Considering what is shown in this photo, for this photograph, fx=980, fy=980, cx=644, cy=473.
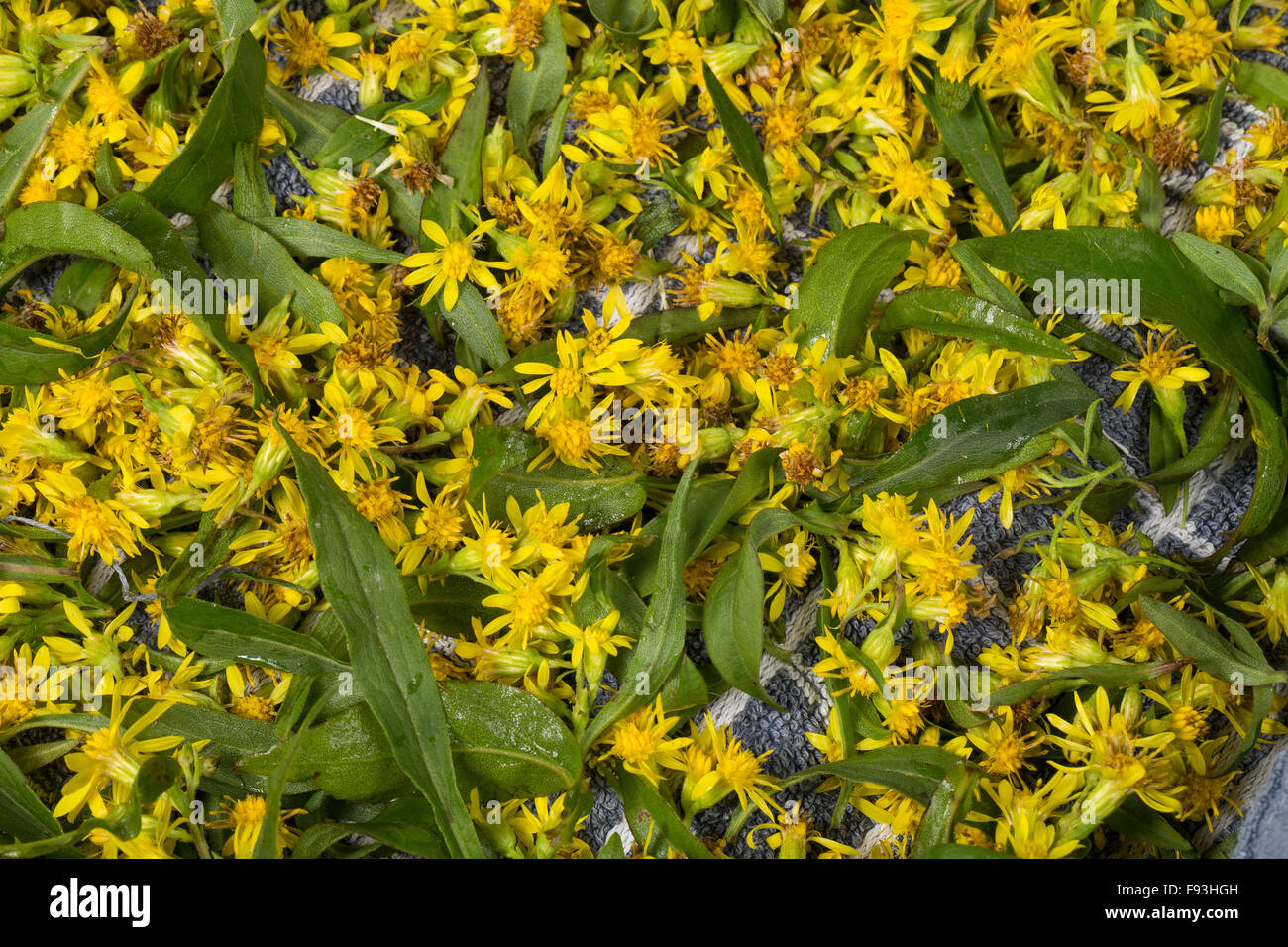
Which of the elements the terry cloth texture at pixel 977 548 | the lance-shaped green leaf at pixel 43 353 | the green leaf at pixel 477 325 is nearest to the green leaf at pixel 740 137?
the terry cloth texture at pixel 977 548

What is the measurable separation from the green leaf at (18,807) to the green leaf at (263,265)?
32.4 inches

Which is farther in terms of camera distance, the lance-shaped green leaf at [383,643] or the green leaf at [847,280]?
the green leaf at [847,280]

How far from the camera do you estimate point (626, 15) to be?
1.72 metres

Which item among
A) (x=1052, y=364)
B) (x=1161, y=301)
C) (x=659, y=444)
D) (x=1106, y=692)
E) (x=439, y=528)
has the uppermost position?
(x=1161, y=301)

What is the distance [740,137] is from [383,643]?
100 cm

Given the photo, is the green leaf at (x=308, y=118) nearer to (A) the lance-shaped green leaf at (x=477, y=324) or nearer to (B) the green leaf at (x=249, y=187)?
(B) the green leaf at (x=249, y=187)

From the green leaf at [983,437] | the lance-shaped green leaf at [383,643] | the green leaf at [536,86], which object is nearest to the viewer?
the lance-shaped green leaf at [383,643]

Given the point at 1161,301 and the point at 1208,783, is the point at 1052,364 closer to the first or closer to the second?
the point at 1161,301

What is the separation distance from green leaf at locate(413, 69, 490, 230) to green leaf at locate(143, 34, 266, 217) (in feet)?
1.06

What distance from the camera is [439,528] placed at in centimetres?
157

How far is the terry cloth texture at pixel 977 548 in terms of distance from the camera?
163 cm

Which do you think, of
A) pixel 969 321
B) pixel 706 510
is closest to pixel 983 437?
pixel 969 321
